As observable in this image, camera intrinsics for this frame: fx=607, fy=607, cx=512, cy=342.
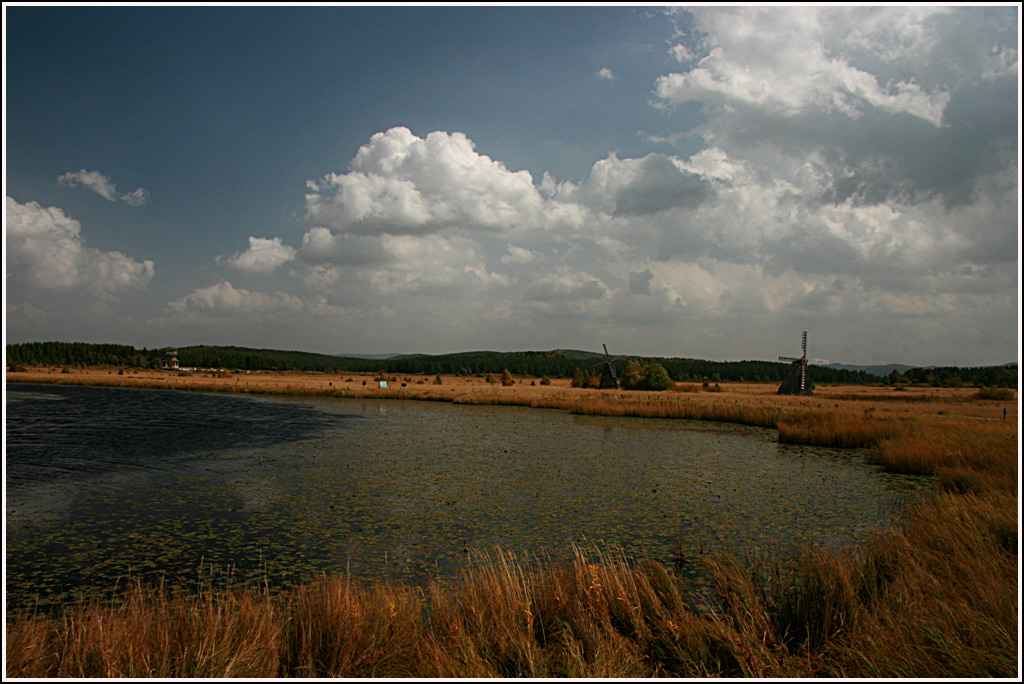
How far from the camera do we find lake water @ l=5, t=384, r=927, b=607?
10.4 m

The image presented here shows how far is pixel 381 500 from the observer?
15.0m

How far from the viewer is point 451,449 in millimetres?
24219

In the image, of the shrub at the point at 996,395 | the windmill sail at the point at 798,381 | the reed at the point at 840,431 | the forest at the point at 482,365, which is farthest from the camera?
the forest at the point at 482,365

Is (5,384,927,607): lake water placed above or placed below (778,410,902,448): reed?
below

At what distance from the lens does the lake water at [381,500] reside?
10440 millimetres

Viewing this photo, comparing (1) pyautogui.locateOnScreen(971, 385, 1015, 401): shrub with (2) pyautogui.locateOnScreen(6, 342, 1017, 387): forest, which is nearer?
(1) pyautogui.locateOnScreen(971, 385, 1015, 401): shrub

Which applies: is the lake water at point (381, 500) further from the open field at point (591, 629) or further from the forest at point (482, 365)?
the forest at point (482, 365)

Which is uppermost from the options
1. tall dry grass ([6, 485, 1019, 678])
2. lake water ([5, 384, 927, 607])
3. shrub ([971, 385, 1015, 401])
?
shrub ([971, 385, 1015, 401])

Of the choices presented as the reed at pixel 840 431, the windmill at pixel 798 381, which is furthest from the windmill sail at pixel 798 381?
the reed at pixel 840 431

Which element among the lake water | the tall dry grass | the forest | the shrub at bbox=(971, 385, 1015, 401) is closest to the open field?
the tall dry grass

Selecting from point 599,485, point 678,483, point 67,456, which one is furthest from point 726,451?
point 67,456

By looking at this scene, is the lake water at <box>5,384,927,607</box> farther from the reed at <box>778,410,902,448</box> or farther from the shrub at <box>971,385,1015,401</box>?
the shrub at <box>971,385,1015,401</box>

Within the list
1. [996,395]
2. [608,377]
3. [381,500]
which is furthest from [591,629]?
[608,377]

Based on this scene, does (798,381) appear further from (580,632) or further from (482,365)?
(482,365)
